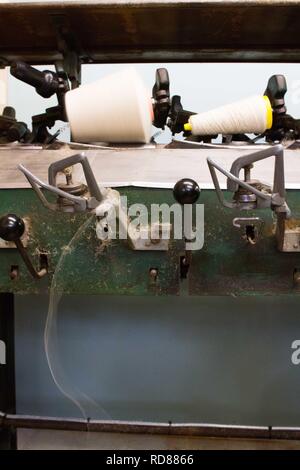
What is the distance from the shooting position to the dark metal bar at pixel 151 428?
1300 millimetres

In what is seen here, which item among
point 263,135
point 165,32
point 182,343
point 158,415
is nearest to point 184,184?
point 263,135

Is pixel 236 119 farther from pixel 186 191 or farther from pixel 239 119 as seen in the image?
pixel 186 191

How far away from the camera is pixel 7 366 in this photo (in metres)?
1.34

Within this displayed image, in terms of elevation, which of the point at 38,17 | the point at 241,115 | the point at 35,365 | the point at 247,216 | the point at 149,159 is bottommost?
the point at 35,365

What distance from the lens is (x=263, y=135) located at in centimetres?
106

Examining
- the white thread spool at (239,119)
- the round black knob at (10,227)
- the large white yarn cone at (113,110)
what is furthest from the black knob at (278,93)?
the round black knob at (10,227)

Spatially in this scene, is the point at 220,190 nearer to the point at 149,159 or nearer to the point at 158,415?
the point at 149,159

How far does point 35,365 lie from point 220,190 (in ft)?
3.72

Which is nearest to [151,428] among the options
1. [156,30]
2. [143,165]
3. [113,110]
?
[143,165]

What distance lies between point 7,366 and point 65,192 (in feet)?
2.95

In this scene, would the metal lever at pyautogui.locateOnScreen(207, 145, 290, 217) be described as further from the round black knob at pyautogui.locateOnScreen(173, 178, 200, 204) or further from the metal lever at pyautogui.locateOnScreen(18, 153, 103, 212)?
the metal lever at pyautogui.locateOnScreen(18, 153, 103, 212)

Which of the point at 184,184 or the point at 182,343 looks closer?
the point at 184,184
